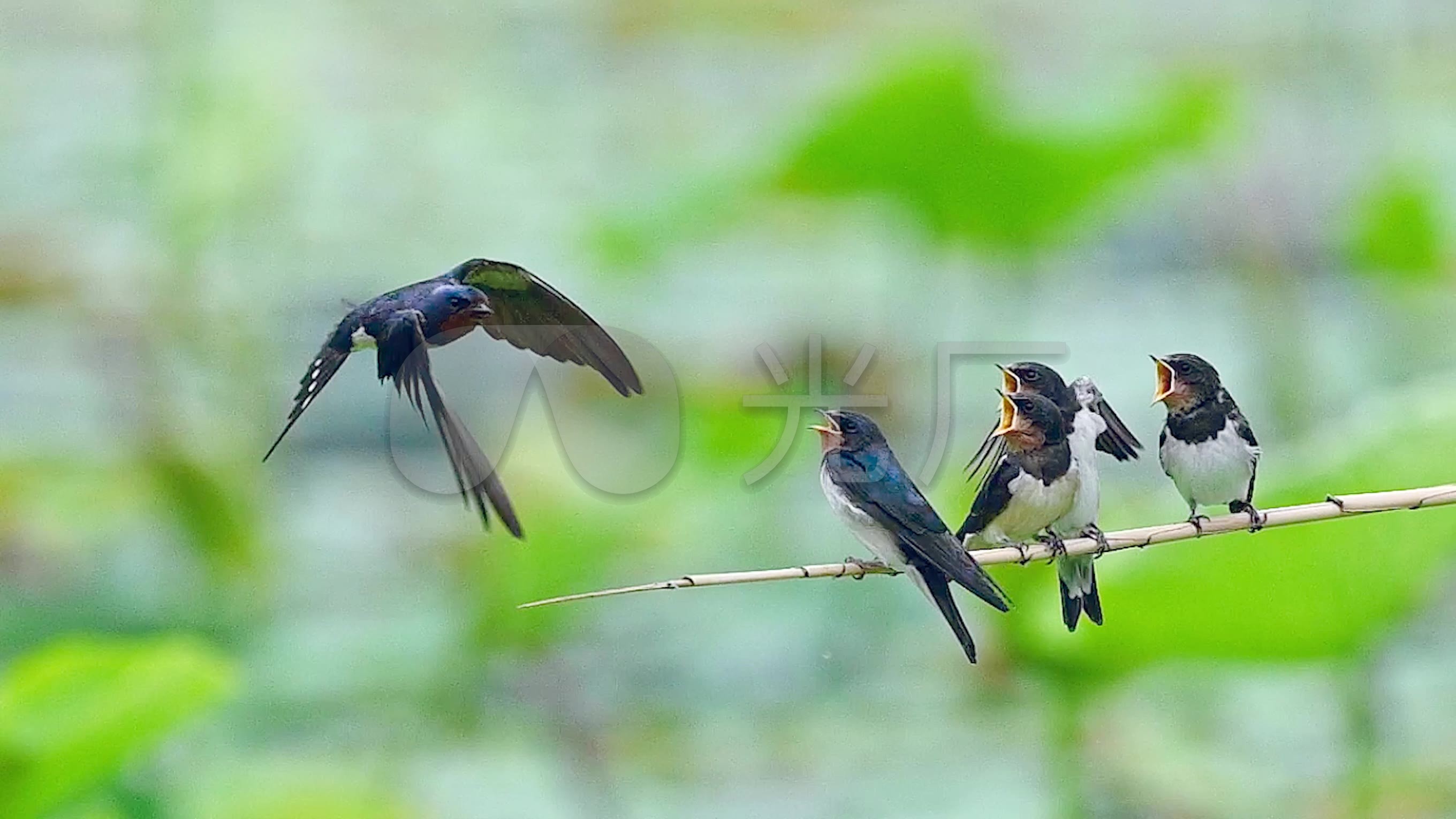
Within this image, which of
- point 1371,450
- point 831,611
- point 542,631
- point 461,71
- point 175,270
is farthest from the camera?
point 461,71

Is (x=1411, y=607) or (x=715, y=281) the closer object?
(x=1411, y=607)

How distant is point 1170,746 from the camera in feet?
7.85

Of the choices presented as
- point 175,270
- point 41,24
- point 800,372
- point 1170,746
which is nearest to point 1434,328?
point 1170,746

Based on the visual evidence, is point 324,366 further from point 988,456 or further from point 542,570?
point 542,570

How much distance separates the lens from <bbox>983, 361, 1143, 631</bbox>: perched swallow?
37 centimetres

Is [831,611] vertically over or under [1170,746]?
over

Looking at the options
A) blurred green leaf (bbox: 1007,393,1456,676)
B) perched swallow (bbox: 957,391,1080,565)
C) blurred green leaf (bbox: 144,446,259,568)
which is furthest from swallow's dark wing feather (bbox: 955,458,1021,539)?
blurred green leaf (bbox: 144,446,259,568)

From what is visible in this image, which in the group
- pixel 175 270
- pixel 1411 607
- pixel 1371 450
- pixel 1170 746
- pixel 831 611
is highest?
pixel 175 270

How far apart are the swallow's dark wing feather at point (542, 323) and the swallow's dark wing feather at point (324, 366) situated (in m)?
0.03

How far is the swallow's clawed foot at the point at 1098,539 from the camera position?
0.35 metres

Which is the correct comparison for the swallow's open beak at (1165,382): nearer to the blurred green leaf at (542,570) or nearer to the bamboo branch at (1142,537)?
the bamboo branch at (1142,537)

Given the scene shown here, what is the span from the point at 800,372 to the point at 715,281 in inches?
142

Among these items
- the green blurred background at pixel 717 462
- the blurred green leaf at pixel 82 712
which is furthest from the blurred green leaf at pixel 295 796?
the blurred green leaf at pixel 82 712

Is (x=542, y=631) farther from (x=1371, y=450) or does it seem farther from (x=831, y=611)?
(x=1371, y=450)
